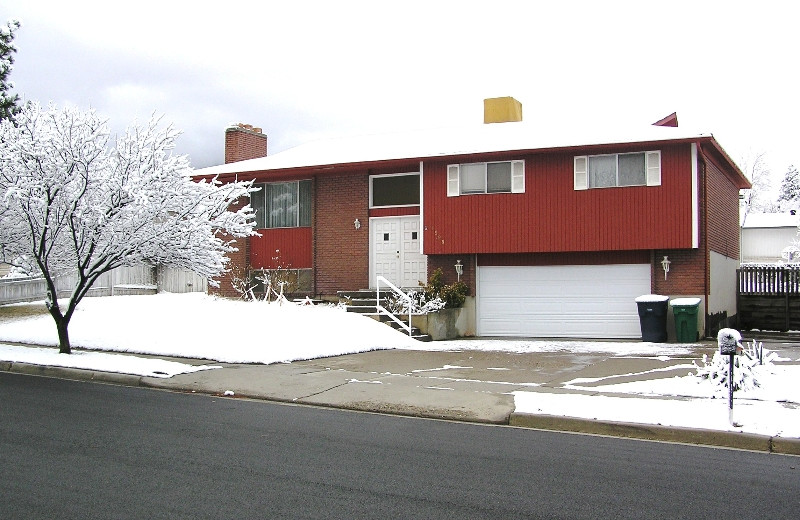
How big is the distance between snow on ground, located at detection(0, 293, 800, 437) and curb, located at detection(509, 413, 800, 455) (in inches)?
6.8

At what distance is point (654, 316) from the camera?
19312 millimetres

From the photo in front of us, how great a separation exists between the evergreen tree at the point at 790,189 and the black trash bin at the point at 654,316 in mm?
54930

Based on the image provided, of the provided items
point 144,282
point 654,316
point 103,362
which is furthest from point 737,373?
point 144,282

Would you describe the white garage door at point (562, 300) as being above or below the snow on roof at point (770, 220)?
below

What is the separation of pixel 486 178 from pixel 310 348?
8.27 meters

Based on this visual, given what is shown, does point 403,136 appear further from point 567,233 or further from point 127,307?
point 127,307

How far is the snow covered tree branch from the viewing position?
14000 millimetres

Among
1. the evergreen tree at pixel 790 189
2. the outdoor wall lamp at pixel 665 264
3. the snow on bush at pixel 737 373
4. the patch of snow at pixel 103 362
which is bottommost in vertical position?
the patch of snow at pixel 103 362

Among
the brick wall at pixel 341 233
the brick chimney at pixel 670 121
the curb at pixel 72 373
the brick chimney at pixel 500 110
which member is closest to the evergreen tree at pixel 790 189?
the brick chimney at pixel 500 110

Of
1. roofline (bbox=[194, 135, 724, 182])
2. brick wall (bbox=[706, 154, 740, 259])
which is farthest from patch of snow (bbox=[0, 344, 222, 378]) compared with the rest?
brick wall (bbox=[706, 154, 740, 259])

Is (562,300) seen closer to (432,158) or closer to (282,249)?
(432,158)

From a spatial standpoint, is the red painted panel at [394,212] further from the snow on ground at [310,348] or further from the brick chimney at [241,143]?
the brick chimney at [241,143]

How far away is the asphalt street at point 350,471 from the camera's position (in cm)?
565

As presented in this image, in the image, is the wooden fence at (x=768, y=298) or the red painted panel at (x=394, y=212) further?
the wooden fence at (x=768, y=298)
